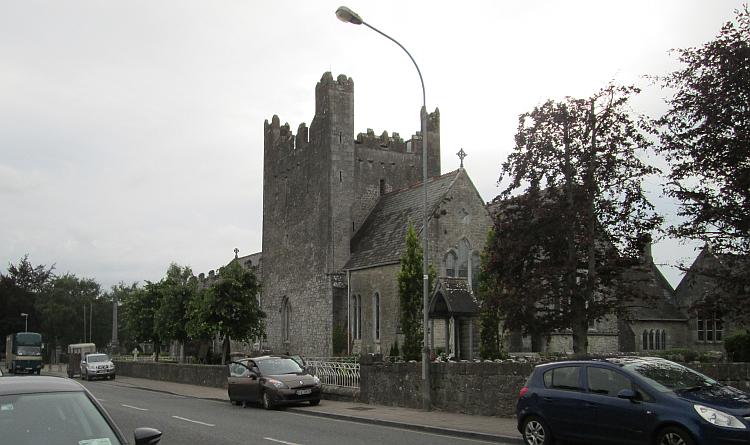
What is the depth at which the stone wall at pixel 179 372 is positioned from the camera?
108 ft

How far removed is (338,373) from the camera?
24469mm

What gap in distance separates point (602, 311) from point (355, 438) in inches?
245

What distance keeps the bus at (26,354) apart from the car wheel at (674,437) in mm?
51906

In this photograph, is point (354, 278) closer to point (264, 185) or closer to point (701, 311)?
point (264, 185)

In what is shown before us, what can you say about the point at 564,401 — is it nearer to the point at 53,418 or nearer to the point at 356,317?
the point at 53,418

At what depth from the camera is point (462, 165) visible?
125ft

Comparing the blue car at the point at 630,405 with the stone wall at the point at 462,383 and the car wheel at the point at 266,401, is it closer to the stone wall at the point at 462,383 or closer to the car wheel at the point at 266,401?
the stone wall at the point at 462,383

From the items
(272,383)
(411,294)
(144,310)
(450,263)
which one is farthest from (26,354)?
(272,383)

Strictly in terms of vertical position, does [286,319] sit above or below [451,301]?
below

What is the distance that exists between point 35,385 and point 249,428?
10.8m

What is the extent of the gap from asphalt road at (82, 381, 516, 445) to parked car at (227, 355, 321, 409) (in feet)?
1.64

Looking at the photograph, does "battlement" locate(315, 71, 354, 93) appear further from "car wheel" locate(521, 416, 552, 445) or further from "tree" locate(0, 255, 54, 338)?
"tree" locate(0, 255, 54, 338)

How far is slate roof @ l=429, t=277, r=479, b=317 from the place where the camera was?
34281mm

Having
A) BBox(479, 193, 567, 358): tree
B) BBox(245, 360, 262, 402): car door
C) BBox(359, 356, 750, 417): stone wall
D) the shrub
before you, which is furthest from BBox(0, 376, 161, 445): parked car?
the shrub
